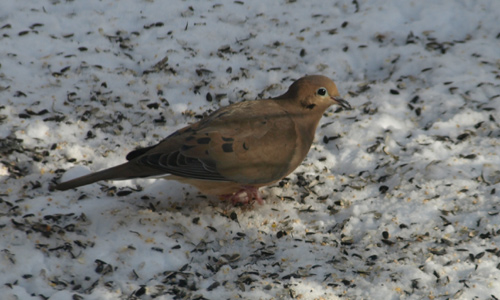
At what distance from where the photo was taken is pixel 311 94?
4629mm

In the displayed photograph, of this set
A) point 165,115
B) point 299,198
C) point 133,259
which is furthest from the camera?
point 165,115

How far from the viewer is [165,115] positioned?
546cm

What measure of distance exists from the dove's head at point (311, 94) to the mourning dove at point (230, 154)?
148 millimetres

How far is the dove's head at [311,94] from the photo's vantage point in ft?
15.2

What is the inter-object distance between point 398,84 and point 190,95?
195 centimetres

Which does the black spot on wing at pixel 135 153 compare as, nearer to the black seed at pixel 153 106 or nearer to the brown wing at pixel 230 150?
the brown wing at pixel 230 150

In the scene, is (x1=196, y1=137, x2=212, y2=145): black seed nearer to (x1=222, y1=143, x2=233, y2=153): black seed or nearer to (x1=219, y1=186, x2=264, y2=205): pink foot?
(x1=222, y1=143, x2=233, y2=153): black seed

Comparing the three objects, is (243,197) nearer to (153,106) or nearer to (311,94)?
(311,94)

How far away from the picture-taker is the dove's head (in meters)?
4.63

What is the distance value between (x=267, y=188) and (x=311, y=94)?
79 centimetres

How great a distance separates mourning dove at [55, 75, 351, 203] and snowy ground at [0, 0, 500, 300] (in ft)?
0.93

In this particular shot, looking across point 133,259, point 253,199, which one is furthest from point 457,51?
point 133,259

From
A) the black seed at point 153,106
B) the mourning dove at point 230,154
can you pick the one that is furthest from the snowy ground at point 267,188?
the mourning dove at point 230,154

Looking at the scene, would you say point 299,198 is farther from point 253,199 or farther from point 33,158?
point 33,158
